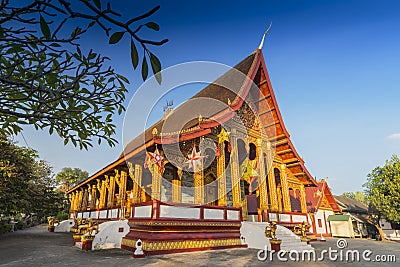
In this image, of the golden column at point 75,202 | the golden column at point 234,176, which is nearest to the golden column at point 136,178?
the golden column at point 234,176

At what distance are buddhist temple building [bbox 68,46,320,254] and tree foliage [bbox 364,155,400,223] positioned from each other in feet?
38.3

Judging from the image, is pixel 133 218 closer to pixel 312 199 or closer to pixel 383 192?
pixel 312 199

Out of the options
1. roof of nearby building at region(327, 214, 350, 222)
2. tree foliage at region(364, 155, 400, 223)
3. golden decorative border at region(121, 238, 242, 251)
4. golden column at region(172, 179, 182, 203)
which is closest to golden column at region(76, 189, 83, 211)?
golden column at region(172, 179, 182, 203)

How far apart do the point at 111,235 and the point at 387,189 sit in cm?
2373

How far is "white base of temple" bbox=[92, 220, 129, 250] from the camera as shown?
351 inches

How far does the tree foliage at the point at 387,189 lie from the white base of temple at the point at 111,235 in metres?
22.3

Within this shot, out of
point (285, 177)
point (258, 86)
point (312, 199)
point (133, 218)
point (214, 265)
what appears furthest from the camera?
point (312, 199)

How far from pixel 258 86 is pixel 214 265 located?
899 centimetres

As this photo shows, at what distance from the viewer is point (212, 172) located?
12312 millimetres

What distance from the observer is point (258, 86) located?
12.5 meters

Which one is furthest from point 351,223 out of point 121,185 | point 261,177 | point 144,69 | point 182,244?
point 144,69

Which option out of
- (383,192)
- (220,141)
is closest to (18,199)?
(220,141)

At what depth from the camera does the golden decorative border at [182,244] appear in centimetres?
742

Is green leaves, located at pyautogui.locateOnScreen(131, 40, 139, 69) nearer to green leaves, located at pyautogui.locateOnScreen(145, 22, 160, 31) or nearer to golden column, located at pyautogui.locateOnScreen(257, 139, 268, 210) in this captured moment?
green leaves, located at pyautogui.locateOnScreen(145, 22, 160, 31)
